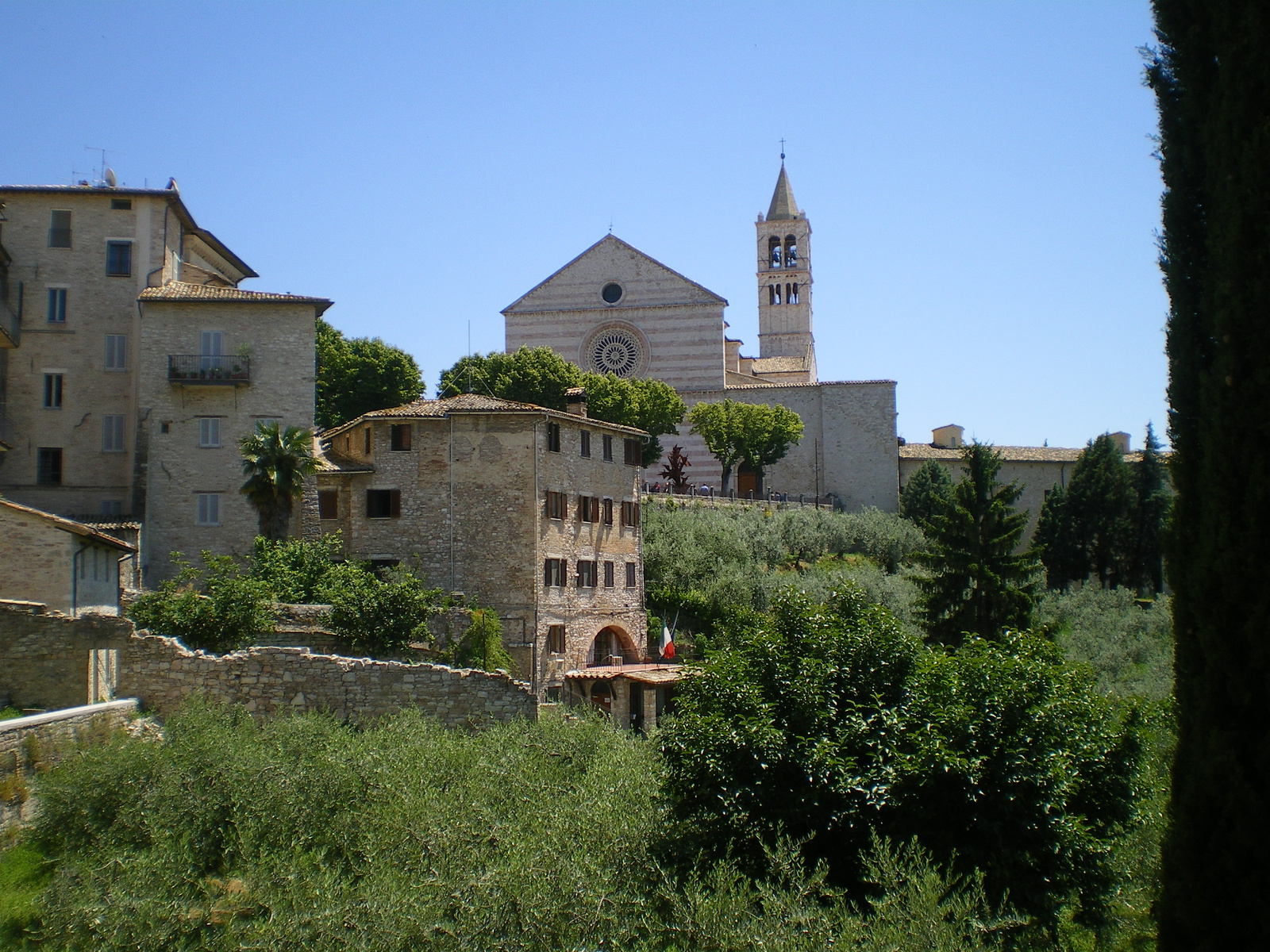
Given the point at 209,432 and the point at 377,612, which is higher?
the point at 209,432

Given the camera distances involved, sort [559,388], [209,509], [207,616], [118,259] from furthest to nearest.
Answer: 1. [559,388]
2. [118,259]
3. [209,509]
4. [207,616]

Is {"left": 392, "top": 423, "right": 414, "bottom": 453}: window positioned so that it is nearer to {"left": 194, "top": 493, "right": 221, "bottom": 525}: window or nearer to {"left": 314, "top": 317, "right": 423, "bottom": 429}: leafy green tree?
{"left": 194, "top": 493, "right": 221, "bottom": 525}: window

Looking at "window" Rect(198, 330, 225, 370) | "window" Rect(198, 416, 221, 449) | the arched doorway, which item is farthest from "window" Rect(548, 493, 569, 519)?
"window" Rect(198, 330, 225, 370)

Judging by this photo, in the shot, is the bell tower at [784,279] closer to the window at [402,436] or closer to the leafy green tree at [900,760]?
the window at [402,436]

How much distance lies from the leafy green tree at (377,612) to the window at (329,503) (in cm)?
648

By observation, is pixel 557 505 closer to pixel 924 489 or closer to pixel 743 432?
pixel 743 432

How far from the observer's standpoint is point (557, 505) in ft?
117

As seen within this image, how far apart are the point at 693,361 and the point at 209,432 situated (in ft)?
140

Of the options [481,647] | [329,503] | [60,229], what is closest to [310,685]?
[481,647]

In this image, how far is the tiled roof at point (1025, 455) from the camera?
67.8m

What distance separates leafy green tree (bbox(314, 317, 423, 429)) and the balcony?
16341 millimetres

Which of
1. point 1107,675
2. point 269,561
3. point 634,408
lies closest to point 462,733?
point 269,561

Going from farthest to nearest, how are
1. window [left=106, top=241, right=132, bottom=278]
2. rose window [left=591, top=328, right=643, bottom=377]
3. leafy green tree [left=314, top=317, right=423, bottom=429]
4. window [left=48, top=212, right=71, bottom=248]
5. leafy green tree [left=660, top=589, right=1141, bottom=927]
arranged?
rose window [left=591, top=328, right=643, bottom=377], leafy green tree [left=314, top=317, right=423, bottom=429], window [left=106, top=241, right=132, bottom=278], window [left=48, top=212, right=71, bottom=248], leafy green tree [left=660, top=589, right=1141, bottom=927]

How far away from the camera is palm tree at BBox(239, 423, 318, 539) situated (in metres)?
32.0
